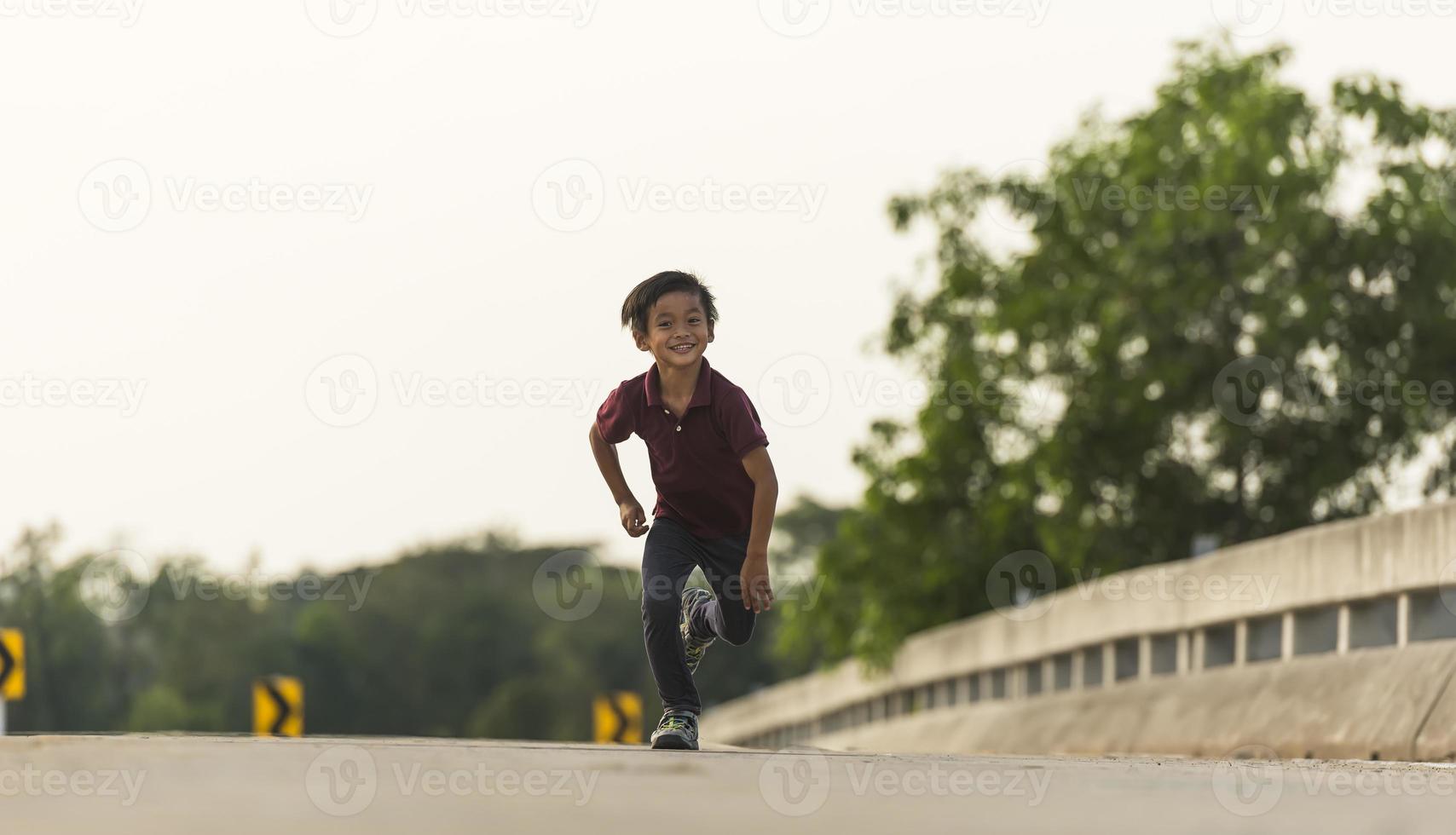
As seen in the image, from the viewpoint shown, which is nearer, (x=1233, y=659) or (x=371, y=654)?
(x=1233, y=659)

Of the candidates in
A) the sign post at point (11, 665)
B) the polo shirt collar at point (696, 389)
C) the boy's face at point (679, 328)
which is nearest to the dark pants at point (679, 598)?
the polo shirt collar at point (696, 389)

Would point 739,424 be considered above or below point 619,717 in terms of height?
above

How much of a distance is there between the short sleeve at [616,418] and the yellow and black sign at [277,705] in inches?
595

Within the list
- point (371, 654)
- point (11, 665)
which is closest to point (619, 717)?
point (11, 665)

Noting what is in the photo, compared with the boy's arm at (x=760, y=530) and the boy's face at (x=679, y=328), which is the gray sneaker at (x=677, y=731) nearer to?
the boy's arm at (x=760, y=530)

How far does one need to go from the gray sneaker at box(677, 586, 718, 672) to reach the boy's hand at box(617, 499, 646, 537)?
17.4 inches

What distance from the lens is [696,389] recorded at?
23.7 feet

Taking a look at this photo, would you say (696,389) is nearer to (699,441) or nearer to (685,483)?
(699,441)

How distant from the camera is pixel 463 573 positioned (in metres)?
113

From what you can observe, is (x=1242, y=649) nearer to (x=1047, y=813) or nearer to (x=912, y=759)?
(x=912, y=759)

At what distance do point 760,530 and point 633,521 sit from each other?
1.61ft

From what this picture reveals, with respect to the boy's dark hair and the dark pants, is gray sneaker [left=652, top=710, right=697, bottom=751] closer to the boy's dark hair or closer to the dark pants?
the dark pants

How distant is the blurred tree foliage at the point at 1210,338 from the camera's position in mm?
24484

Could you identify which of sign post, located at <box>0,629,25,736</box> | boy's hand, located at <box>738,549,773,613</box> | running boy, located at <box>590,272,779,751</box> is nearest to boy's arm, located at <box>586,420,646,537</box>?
running boy, located at <box>590,272,779,751</box>
